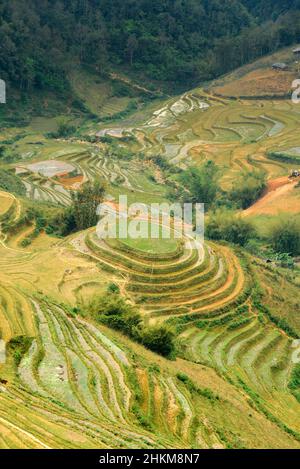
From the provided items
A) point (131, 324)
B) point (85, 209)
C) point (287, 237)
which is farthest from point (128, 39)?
point (131, 324)

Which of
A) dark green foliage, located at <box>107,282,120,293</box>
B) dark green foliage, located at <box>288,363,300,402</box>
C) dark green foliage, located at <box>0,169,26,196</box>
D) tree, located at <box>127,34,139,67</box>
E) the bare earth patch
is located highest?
tree, located at <box>127,34,139,67</box>

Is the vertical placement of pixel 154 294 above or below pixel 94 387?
below

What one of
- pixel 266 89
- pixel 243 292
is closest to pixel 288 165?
pixel 266 89

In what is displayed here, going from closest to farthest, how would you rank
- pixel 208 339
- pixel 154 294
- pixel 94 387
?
pixel 94 387 → pixel 208 339 → pixel 154 294

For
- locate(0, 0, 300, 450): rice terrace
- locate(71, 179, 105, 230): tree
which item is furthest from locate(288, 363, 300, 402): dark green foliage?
locate(71, 179, 105, 230): tree

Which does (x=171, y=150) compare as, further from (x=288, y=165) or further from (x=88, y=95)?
(x=88, y=95)

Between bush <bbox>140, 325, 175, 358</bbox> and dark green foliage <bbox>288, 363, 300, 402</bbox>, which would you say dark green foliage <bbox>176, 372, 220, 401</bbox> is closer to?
bush <bbox>140, 325, 175, 358</bbox>

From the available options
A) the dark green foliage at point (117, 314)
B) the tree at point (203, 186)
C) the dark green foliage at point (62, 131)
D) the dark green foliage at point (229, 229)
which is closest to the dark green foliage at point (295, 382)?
the dark green foliage at point (117, 314)

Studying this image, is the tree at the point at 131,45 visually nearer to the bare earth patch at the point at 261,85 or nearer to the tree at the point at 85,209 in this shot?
the bare earth patch at the point at 261,85
